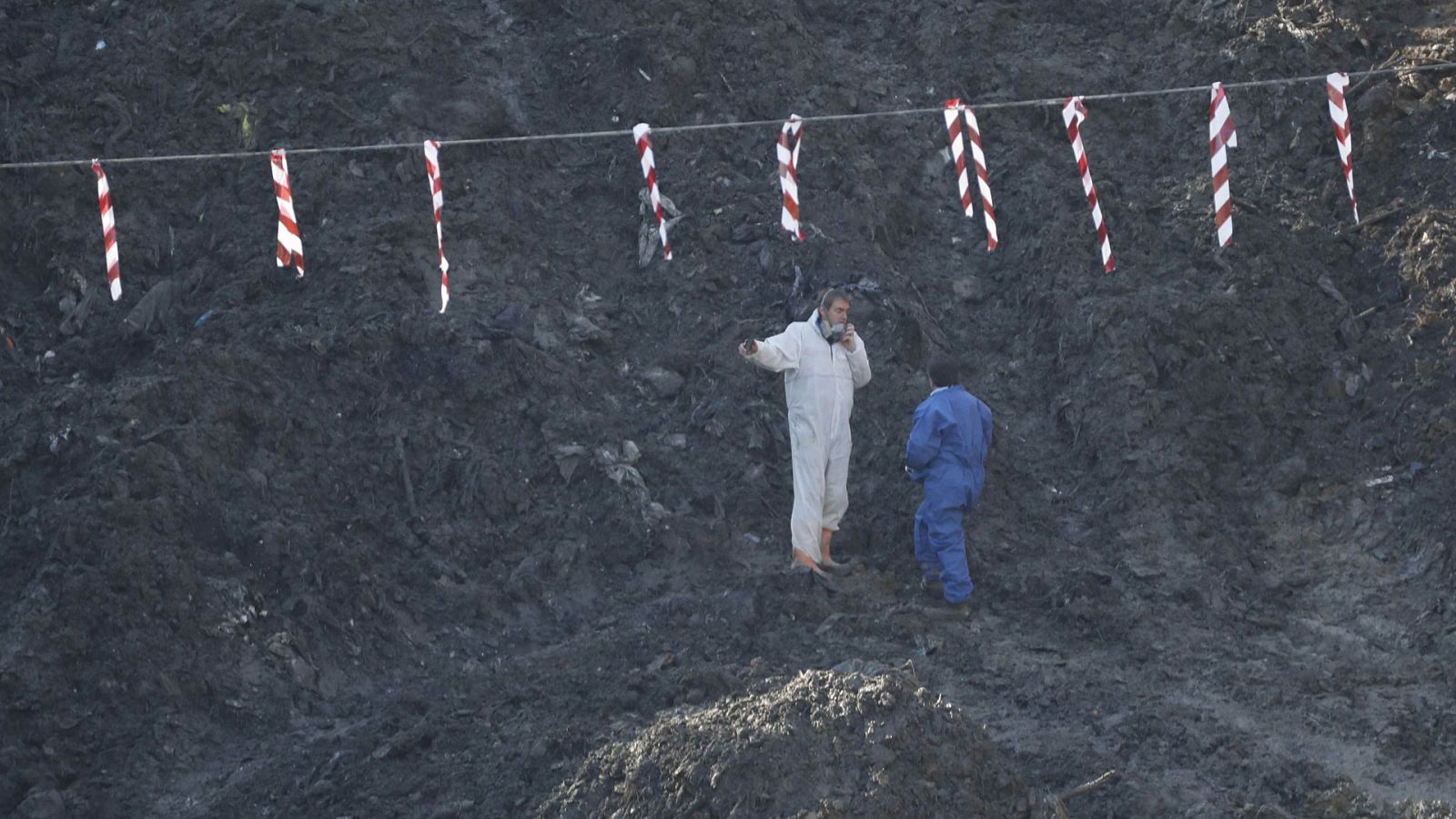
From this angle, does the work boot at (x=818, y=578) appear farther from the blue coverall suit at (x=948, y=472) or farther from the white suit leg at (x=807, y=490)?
the blue coverall suit at (x=948, y=472)

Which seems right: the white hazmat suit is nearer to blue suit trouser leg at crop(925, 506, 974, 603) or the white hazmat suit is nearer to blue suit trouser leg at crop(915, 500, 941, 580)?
blue suit trouser leg at crop(915, 500, 941, 580)

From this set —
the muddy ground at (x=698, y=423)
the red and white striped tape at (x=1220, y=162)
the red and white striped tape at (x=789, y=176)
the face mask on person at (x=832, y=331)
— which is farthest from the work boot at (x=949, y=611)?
the red and white striped tape at (x=1220, y=162)

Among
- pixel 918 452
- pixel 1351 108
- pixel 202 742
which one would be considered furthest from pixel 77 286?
pixel 1351 108

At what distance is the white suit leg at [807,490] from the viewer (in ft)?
30.3

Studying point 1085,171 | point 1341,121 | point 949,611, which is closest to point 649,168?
point 1085,171

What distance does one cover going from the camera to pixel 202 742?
8.05 meters

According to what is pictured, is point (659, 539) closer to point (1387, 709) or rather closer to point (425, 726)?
point (425, 726)

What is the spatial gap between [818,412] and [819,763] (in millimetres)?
3236

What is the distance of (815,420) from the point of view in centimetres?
920

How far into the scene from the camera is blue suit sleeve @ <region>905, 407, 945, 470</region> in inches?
360

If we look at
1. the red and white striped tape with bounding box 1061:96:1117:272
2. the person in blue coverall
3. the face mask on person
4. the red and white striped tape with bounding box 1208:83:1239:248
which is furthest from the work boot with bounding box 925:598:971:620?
the red and white striped tape with bounding box 1208:83:1239:248

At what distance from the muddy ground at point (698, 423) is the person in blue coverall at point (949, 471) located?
1.07ft

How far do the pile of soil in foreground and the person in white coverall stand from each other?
258 cm

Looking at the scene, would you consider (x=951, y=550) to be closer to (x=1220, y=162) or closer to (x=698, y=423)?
(x=698, y=423)
